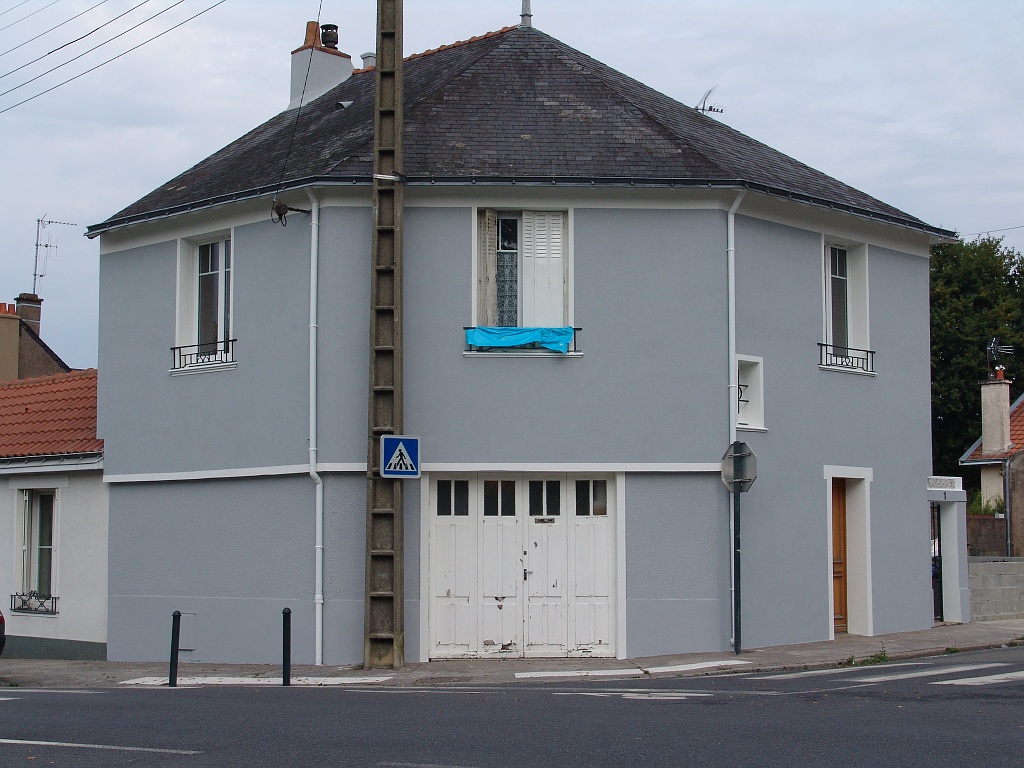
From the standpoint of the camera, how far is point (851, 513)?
19.5m

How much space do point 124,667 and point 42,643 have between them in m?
2.91

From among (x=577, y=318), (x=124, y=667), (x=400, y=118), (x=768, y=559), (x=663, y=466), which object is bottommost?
(x=124, y=667)

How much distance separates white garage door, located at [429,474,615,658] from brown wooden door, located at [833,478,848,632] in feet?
13.6

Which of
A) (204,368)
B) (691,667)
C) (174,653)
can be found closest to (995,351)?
(691,667)

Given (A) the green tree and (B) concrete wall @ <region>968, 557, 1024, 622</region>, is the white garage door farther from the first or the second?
(A) the green tree

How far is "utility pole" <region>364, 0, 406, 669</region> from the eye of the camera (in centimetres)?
1614

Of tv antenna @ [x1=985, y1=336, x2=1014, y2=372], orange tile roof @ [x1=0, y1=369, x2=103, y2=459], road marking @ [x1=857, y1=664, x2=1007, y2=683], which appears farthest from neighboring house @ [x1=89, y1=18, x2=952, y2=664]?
tv antenna @ [x1=985, y1=336, x2=1014, y2=372]

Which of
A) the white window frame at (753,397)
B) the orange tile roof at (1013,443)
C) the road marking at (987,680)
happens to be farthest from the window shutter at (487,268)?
the orange tile roof at (1013,443)

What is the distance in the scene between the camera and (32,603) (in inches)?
811

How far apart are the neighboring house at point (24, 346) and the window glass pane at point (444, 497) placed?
492 inches

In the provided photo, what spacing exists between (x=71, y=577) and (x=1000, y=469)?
77.6ft

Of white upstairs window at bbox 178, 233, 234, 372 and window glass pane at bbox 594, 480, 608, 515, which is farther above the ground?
white upstairs window at bbox 178, 233, 234, 372

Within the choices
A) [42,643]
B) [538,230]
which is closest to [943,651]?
[538,230]

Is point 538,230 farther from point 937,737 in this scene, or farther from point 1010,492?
point 1010,492
